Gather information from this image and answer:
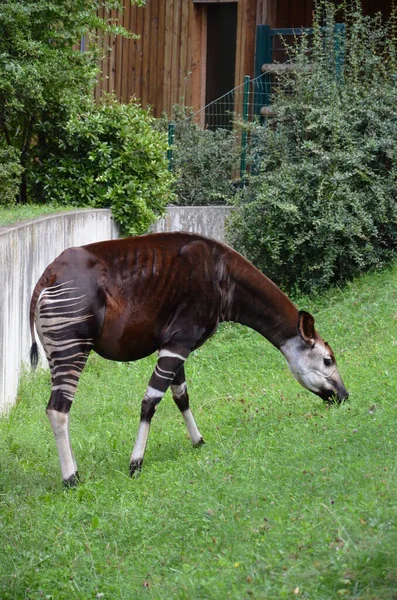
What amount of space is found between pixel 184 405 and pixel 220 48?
43.4 ft

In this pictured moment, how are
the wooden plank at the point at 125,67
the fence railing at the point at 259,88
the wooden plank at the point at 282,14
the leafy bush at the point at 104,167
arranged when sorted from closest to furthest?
the leafy bush at the point at 104,167, the fence railing at the point at 259,88, the wooden plank at the point at 282,14, the wooden plank at the point at 125,67

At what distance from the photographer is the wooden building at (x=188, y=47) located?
17859 mm

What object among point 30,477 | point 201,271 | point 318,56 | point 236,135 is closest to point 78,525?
point 30,477

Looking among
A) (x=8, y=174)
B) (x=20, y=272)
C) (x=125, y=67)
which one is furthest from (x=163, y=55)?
(x=20, y=272)

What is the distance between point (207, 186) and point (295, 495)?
11078 millimetres

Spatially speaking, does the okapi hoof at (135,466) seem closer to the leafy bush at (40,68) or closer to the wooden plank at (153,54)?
the leafy bush at (40,68)

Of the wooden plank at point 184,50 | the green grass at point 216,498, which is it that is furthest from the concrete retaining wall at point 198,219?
the green grass at point 216,498

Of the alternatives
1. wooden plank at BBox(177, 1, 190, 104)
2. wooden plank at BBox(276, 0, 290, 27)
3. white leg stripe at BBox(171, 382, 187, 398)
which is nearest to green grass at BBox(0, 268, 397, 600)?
white leg stripe at BBox(171, 382, 187, 398)

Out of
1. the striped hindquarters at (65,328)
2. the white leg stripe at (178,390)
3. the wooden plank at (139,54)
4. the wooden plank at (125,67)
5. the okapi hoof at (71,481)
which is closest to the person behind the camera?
the okapi hoof at (71,481)

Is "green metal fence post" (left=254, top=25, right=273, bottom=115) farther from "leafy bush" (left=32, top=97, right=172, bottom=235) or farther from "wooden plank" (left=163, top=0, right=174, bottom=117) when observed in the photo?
"leafy bush" (left=32, top=97, right=172, bottom=235)

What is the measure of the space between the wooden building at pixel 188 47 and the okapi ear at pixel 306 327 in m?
10.8

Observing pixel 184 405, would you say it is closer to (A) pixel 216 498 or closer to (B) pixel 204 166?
(A) pixel 216 498

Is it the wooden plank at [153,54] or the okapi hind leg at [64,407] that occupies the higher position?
the wooden plank at [153,54]

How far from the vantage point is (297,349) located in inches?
310
